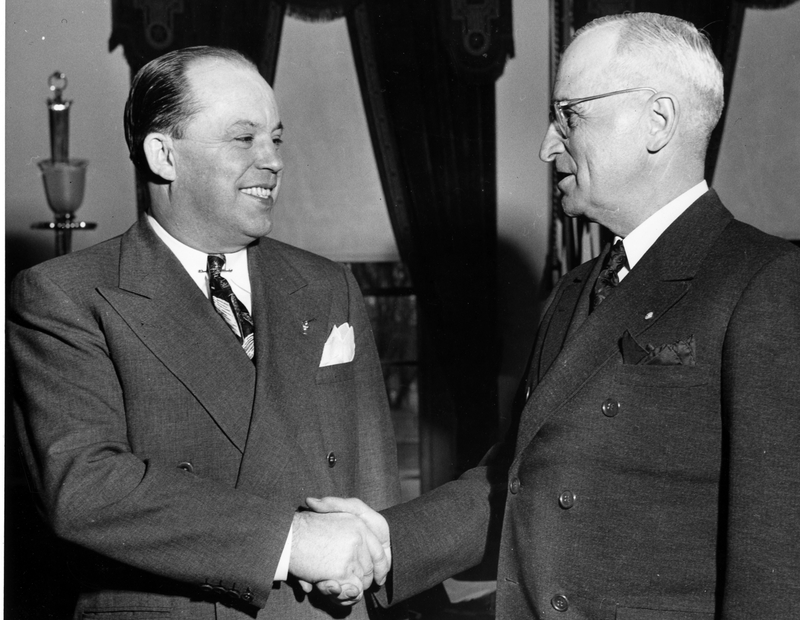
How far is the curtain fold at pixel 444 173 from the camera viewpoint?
5.34 metres

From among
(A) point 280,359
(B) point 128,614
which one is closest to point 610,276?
(A) point 280,359

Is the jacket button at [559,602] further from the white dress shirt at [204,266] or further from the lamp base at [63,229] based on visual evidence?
the lamp base at [63,229]

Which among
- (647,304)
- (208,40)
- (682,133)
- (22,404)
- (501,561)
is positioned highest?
(208,40)

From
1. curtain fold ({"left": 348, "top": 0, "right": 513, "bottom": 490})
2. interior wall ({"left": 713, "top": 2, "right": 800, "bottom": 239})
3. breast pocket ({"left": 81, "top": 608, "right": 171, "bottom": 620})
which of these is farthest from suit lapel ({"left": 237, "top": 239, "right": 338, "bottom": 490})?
interior wall ({"left": 713, "top": 2, "right": 800, "bottom": 239})

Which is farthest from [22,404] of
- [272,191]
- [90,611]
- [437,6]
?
[437,6]

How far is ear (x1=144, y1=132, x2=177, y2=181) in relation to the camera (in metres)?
2.31

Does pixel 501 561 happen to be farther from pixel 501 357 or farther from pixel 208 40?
pixel 208 40

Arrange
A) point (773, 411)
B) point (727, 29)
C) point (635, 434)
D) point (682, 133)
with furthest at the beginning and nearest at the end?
1. point (727, 29)
2. point (682, 133)
3. point (635, 434)
4. point (773, 411)

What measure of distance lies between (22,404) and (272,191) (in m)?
0.81

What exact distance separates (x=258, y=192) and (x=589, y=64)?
893 millimetres

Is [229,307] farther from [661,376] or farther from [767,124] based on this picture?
[767,124]

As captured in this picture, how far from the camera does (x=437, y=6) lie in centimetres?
530

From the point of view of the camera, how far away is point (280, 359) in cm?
224

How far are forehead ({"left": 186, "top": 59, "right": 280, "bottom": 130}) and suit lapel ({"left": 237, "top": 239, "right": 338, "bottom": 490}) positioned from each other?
13.9 inches
